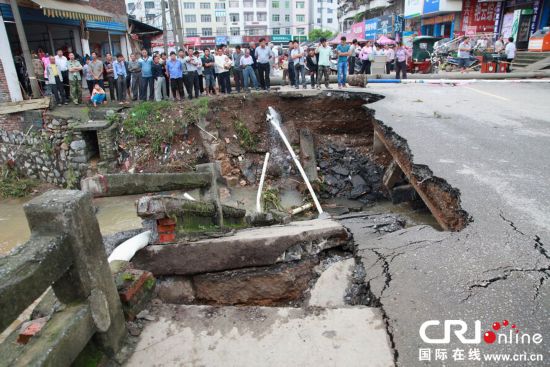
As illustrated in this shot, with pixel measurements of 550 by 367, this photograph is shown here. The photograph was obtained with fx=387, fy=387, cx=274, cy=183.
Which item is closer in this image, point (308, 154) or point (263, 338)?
point (263, 338)

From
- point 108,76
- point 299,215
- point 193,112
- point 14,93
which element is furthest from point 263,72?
point 14,93

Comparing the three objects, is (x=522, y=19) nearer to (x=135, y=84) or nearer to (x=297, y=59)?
(x=297, y=59)

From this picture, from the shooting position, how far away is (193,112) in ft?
36.5

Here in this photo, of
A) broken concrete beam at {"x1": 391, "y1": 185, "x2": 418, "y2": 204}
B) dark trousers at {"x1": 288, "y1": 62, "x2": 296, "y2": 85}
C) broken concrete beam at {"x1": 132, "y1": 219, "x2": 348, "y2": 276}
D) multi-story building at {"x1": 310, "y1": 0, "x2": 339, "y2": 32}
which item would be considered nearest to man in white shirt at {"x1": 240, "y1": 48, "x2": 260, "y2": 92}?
dark trousers at {"x1": 288, "y1": 62, "x2": 296, "y2": 85}

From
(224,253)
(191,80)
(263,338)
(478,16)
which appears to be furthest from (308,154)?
(478,16)

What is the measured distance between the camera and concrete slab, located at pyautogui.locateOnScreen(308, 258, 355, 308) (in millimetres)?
3387

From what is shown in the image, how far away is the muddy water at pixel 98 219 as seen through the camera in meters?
8.88

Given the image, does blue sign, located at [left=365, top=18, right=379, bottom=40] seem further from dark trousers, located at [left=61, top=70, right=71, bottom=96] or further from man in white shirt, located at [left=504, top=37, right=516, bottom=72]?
dark trousers, located at [left=61, top=70, right=71, bottom=96]

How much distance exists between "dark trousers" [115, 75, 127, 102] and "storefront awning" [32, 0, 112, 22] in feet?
9.56

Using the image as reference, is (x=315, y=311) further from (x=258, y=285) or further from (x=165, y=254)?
(x=165, y=254)

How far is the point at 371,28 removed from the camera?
40.3 metres

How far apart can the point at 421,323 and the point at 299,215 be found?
268 inches

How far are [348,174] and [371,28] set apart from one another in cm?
3429

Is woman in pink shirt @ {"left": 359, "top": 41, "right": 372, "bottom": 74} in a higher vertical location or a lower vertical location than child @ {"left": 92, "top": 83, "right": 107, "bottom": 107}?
higher
